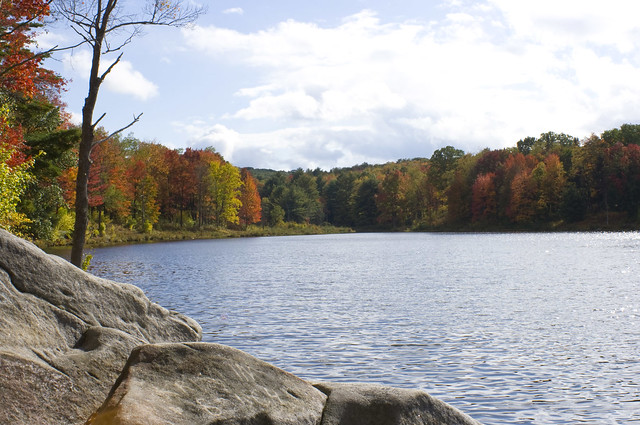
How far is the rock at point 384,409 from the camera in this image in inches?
256

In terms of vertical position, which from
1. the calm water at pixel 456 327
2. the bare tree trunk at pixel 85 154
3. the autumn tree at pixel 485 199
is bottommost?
the calm water at pixel 456 327

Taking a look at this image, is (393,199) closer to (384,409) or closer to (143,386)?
(384,409)

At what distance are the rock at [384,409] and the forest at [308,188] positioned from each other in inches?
892

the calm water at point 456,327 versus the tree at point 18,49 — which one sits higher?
the tree at point 18,49

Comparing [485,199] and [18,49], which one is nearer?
[18,49]

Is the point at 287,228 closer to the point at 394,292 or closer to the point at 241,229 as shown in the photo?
the point at 241,229

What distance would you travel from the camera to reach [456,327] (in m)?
18.7

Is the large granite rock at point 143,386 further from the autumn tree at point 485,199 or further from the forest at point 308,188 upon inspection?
the autumn tree at point 485,199

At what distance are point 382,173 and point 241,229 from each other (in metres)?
82.7

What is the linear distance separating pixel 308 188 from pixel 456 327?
149 m

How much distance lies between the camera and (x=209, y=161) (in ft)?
340

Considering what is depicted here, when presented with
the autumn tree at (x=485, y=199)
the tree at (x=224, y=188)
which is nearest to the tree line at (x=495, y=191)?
the autumn tree at (x=485, y=199)

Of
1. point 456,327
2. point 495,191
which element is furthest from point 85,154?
point 495,191

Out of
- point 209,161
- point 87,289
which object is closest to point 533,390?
point 87,289
